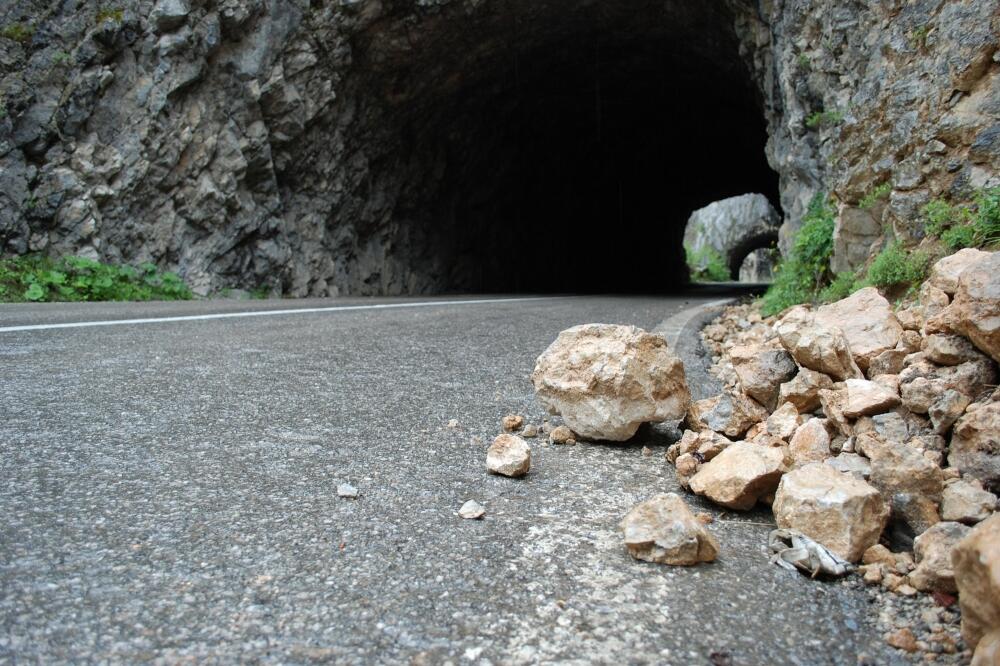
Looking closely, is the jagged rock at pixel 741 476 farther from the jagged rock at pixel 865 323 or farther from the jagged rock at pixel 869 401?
the jagged rock at pixel 865 323

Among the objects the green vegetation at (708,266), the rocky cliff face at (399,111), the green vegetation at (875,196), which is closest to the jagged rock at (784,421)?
the rocky cliff face at (399,111)

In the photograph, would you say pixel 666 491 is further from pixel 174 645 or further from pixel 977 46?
pixel 977 46

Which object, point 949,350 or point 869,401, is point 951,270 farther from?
point 869,401

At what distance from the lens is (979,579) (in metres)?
0.92

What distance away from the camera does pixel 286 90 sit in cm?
1191

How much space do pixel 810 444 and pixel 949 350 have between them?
0.53 m

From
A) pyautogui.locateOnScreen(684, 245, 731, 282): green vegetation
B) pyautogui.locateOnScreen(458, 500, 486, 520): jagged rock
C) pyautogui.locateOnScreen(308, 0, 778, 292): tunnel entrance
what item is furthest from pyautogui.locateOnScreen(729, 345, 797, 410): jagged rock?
pyautogui.locateOnScreen(684, 245, 731, 282): green vegetation

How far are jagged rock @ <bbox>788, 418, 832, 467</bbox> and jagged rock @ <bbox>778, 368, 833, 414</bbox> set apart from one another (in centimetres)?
15

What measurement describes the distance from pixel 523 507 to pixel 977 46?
17.3 feet

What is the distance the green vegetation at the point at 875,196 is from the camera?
5391mm

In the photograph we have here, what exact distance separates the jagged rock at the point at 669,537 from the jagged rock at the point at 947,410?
78cm

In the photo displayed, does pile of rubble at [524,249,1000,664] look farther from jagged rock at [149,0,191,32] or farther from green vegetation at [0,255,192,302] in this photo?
jagged rock at [149,0,191,32]

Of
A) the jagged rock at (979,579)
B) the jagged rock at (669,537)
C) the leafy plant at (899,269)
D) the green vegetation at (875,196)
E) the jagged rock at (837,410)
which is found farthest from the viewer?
the green vegetation at (875,196)

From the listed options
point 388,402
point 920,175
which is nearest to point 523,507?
point 388,402
